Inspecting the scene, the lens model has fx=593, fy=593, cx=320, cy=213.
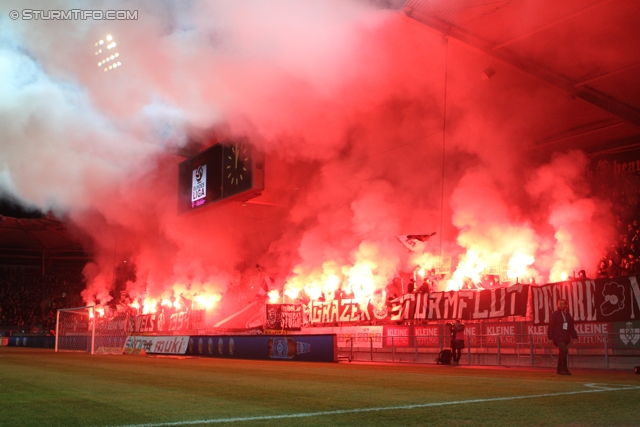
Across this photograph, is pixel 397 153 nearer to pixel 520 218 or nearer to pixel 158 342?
pixel 520 218

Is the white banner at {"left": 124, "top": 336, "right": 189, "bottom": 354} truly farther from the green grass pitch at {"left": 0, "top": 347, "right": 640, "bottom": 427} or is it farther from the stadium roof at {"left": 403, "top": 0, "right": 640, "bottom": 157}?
the stadium roof at {"left": 403, "top": 0, "right": 640, "bottom": 157}

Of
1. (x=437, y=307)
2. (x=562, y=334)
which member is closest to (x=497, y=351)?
(x=437, y=307)

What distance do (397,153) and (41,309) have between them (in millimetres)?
33221

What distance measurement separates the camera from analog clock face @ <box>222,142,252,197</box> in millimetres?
19141

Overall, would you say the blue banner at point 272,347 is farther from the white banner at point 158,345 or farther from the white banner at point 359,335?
the white banner at point 359,335

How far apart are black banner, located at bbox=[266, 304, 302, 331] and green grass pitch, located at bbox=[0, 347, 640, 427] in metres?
13.2

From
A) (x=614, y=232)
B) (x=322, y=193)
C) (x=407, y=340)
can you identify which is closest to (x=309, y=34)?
(x=407, y=340)

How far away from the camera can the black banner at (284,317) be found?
23500 millimetres

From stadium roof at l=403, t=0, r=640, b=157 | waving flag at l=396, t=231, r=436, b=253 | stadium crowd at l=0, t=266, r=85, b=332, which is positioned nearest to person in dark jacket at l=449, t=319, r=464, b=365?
waving flag at l=396, t=231, r=436, b=253

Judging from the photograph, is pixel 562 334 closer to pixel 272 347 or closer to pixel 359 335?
pixel 272 347

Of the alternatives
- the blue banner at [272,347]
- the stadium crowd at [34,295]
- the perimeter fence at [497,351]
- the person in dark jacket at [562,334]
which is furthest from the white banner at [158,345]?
the stadium crowd at [34,295]

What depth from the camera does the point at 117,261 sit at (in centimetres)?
4259

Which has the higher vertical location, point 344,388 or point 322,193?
point 322,193

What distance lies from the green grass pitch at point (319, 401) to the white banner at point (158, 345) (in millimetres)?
11998
